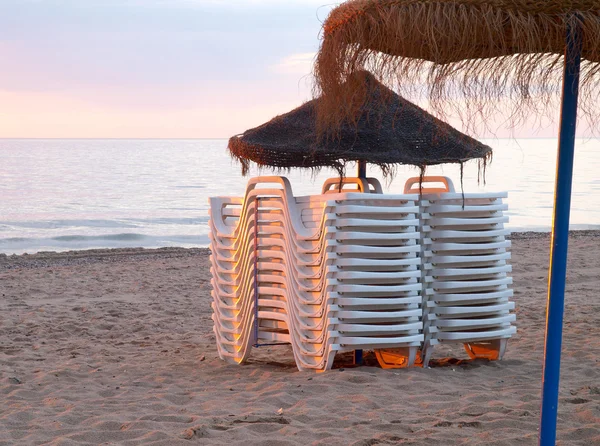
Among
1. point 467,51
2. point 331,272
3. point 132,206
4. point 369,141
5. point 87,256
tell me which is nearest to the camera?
point 467,51

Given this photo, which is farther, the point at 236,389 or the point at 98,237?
the point at 98,237

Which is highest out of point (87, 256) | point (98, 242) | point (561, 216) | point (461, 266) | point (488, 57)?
point (488, 57)

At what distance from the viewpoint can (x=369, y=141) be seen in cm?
528

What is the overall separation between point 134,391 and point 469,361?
254 cm

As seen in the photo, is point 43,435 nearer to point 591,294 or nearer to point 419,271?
point 419,271

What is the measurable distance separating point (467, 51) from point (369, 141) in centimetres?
274

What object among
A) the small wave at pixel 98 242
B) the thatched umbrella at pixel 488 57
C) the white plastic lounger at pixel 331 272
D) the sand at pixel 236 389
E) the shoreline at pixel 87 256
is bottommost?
the small wave at pixel 98 242

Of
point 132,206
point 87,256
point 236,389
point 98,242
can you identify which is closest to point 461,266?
point 236,389

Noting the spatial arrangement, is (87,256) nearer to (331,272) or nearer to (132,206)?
(331,272)

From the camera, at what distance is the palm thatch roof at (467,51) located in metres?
2.47

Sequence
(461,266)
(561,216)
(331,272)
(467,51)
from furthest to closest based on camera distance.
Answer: (461,266), (331,272), (561,216), (467,51)

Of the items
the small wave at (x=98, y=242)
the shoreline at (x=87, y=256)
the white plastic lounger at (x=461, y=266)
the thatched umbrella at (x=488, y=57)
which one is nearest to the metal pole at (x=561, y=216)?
the thatched umbrella at (x=488, y=57)

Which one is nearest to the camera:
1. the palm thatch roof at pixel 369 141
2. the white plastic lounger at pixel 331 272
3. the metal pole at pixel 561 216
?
the metal pole at pixel 561 216

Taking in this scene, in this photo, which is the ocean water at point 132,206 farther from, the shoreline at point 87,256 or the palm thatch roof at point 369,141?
the shoreline at point 87,256
